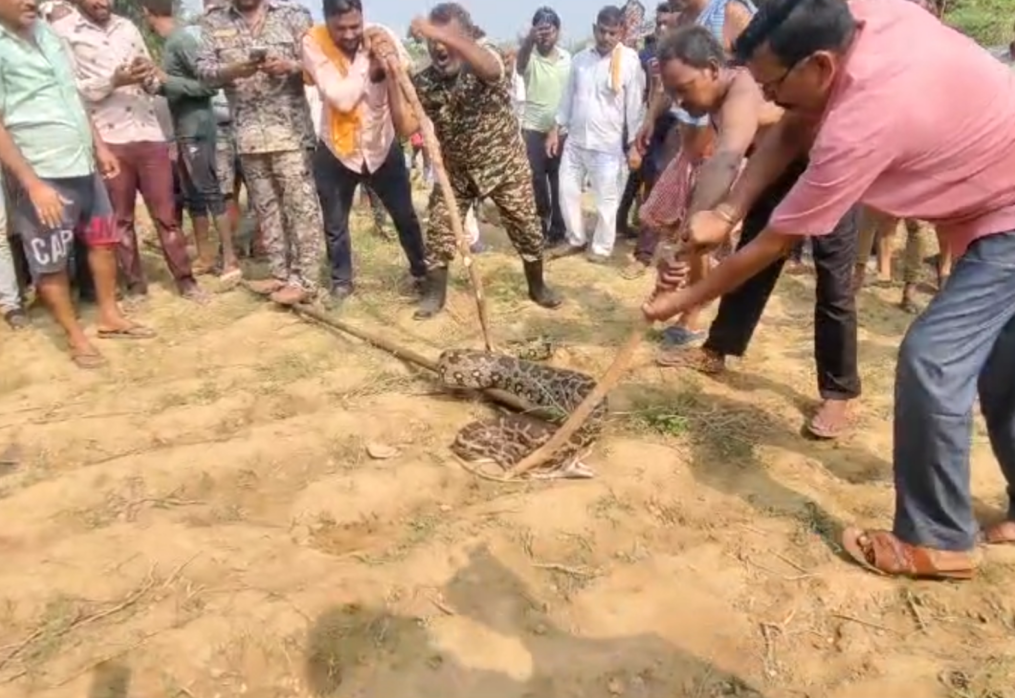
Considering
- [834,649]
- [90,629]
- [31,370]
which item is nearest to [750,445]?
[834,649]

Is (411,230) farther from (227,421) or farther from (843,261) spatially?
(843,261)

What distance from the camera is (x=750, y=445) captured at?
436 cm

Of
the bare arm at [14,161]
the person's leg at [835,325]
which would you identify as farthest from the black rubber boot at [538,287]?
the bare arm at [14,161]

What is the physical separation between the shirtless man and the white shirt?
3462 millimetres

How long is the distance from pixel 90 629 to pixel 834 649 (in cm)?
257

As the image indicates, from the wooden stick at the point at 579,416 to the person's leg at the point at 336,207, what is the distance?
290cm

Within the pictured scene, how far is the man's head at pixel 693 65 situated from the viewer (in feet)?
14.0

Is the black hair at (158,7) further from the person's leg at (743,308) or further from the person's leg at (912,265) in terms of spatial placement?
the person's leg at (912,265)

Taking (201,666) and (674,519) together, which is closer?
(201,666)

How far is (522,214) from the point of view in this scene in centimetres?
625

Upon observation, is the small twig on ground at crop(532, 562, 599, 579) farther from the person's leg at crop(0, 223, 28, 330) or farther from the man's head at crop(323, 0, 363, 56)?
the person's leg at crop(0, 223, 28, 330)

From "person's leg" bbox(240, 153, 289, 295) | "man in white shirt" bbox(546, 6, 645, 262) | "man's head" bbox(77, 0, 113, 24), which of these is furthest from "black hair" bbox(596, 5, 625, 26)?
"man's head" bbox(77, 0, 113, 24)

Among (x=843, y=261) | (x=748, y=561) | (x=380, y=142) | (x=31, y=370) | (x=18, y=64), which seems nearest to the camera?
(x=748, y=561)

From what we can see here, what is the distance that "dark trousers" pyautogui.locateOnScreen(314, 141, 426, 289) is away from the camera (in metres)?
6.26
